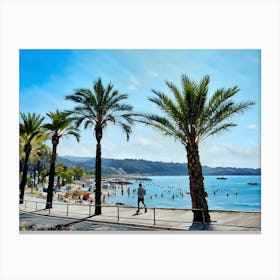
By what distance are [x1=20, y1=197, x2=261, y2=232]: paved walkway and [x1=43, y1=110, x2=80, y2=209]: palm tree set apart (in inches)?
32.3

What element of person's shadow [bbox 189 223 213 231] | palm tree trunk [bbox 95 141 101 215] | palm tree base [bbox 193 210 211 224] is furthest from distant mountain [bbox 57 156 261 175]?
person's shadow [bbox 189 223 213 231]

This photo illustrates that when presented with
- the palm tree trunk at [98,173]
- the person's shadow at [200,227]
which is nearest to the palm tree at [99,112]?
the palm tree trunk at [98,173]

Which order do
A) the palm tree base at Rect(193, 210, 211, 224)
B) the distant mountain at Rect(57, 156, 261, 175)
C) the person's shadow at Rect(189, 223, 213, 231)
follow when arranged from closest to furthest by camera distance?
the person's shadow at Rect(189, 223, 213, 231) < the palm tree base at Rect(193, 210, 211, 224) < the distant mountain at Rect(57, 156, 261, 175)

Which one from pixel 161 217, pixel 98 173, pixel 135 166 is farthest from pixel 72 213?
pixel 135 166

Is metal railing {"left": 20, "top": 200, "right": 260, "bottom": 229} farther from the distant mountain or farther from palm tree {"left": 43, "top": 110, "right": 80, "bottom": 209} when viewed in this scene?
the distant mountain

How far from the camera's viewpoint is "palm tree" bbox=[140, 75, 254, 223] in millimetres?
9742

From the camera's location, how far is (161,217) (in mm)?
10641

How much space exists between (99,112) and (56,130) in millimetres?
2016

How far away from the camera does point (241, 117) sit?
31.3 feet

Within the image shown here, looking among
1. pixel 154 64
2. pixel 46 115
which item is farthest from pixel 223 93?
pixel 46 115

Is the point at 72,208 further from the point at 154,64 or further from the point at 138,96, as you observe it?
the point at 154,64

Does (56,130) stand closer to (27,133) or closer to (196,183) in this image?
(27,133)
